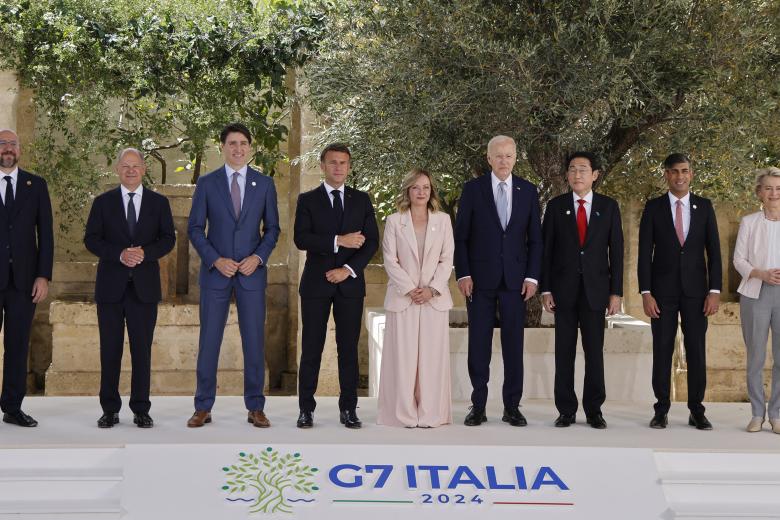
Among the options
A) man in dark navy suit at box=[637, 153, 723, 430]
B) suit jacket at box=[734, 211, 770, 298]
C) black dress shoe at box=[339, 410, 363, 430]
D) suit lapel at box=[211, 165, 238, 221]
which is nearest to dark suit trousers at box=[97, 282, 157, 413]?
suit lapel at box=[211, 165, 238, 221]

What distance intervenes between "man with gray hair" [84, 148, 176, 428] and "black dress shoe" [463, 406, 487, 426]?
6.17 feet

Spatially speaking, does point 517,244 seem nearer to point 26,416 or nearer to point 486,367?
point 486,367

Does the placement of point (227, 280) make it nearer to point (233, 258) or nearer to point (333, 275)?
point (233, 258)

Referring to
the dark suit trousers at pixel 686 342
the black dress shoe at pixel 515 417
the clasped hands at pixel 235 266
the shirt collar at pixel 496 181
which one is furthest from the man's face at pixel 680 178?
the clasped hands at pixel 235 266

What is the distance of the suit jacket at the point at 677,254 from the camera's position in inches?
218

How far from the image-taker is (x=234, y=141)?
537cm

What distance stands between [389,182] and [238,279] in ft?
7.61

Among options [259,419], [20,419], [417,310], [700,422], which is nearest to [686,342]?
[700,422]

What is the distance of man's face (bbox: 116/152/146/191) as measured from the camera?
5352 millimetres

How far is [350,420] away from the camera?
17.7 ft

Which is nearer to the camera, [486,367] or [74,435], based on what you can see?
[74,435]

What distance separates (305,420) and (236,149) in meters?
1.64

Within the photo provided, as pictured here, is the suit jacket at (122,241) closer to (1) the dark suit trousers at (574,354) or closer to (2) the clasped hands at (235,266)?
(2) the clasped hands at (235,266)

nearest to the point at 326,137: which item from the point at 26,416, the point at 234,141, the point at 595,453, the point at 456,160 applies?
the point at 456,160
